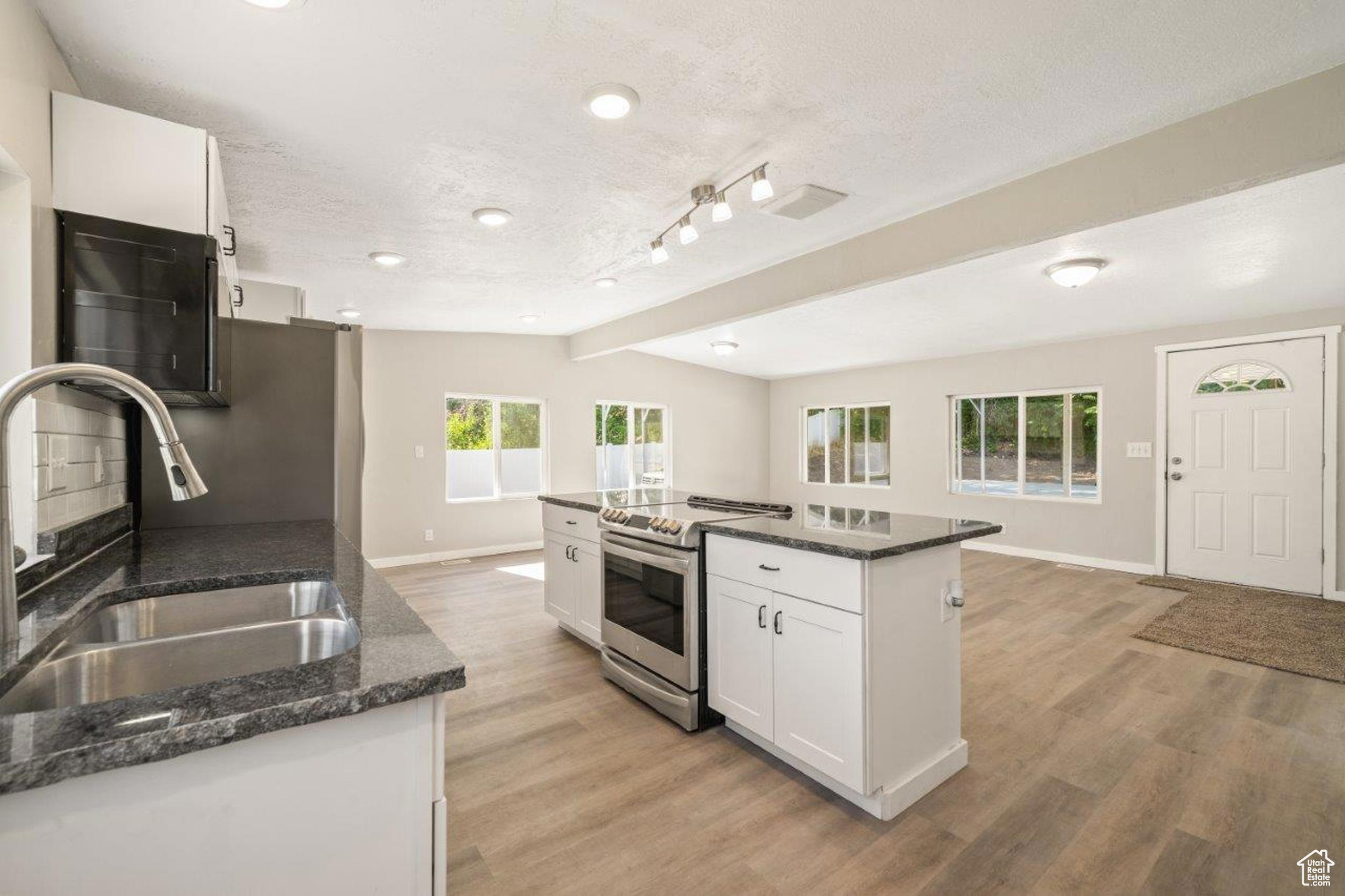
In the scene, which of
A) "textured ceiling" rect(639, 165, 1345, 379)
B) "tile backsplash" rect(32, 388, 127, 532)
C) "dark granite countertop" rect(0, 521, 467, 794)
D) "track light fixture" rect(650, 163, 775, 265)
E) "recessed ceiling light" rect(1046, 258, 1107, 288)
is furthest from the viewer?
"recessed ceiling light" rect(1046, 258, 1107, 288)

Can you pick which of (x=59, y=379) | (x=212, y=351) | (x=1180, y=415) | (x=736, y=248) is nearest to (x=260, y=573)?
(x=212, y=351)

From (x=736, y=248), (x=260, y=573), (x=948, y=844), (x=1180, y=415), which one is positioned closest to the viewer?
(x=260, y=573)

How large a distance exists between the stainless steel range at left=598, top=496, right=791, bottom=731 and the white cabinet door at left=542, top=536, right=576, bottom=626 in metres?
0.55

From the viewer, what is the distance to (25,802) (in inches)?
26.8

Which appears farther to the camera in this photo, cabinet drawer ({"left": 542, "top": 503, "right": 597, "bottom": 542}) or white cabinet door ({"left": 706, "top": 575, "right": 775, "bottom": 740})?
cabinet drawer ({"left": 542, "top": 503, "right": 597, "bottom": 542})

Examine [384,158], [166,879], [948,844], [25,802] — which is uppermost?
[384,158]

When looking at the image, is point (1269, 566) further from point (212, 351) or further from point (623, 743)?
point (212, 351)

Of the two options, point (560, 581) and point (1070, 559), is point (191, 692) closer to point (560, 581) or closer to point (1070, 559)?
point (560, 581)

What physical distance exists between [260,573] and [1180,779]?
3.12m

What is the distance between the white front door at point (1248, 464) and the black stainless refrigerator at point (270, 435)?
6.34 metres

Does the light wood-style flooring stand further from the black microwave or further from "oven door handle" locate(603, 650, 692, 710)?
the black microwave

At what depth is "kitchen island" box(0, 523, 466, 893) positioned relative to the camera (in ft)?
2.28

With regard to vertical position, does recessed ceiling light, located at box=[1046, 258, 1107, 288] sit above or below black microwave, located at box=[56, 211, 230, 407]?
above

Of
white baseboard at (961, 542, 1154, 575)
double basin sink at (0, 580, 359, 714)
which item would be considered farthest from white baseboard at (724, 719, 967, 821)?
white baseboard at (961, 542, 1154, 575)
